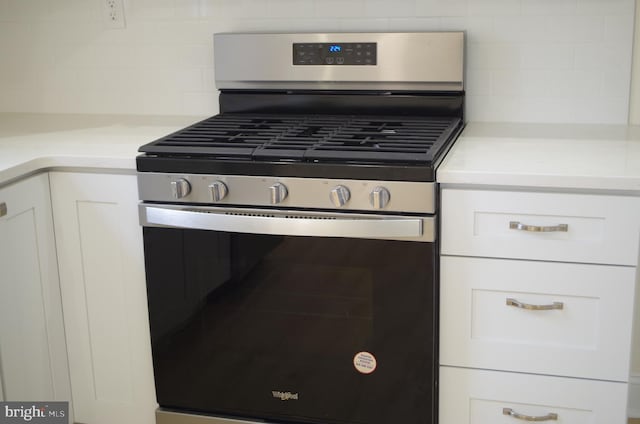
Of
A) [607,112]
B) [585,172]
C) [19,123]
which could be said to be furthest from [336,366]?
[19,123]

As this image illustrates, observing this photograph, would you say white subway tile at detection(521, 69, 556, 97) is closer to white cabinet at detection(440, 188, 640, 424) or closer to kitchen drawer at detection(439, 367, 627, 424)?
white cabinet at detection(440, 188, 640, 424)

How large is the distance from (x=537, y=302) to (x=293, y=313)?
0.61 meters

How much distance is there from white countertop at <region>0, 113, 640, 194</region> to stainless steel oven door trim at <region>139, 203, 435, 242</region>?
0.43 feet

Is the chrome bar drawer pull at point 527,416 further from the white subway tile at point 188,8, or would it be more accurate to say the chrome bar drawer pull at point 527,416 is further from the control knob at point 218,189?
the white subway tile at point 188,8

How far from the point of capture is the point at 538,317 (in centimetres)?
203

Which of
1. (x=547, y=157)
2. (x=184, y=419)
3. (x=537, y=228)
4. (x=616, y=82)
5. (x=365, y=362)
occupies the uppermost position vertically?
(x=616, y=82)

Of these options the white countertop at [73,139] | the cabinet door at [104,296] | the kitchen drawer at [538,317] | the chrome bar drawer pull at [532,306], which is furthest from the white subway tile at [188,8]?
the chrome bar drawer pull at [532,306]

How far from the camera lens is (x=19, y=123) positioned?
279 cm

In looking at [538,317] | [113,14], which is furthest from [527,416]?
[113,14]

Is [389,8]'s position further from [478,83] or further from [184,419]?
[184,419]

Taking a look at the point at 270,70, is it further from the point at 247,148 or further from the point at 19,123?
the point at 19,123

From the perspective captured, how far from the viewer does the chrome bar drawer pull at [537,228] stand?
76.8 inches

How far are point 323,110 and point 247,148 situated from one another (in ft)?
1.84

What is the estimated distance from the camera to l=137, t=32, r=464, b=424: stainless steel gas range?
6.61 ft
